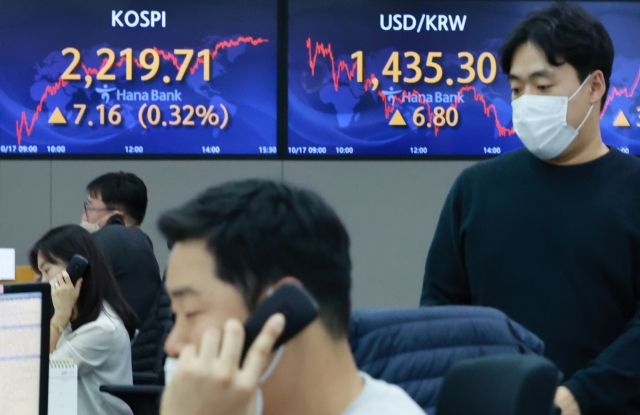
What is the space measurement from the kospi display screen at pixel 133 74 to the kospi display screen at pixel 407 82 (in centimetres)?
17

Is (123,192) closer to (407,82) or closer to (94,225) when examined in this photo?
(94,225)

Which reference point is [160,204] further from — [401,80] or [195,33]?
[401,80]

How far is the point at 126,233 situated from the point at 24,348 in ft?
5.80

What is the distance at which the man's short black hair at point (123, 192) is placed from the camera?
3.93 m

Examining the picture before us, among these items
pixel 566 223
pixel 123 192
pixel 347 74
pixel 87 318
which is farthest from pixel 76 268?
pixel 347 74

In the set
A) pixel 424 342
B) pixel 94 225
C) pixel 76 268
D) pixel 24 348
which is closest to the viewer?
pixel 424 342

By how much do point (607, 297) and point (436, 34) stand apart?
8.74 ft

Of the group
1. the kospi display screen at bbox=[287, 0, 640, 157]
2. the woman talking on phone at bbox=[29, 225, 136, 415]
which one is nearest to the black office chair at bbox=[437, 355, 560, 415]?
the woman talking on phone at bbox=[29, 225, 136, 415]

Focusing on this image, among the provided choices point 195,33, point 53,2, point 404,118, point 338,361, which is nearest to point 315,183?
point 404,118

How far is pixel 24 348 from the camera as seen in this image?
1975 mm

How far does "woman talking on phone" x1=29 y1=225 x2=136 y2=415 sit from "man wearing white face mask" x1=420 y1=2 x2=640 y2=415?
1356mm

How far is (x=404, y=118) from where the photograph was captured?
14.1ft

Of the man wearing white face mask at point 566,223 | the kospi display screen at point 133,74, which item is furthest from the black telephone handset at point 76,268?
the kospi display screen at point 133,74

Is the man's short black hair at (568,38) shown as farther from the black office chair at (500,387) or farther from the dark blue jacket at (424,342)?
the black office chair at (500,387)
